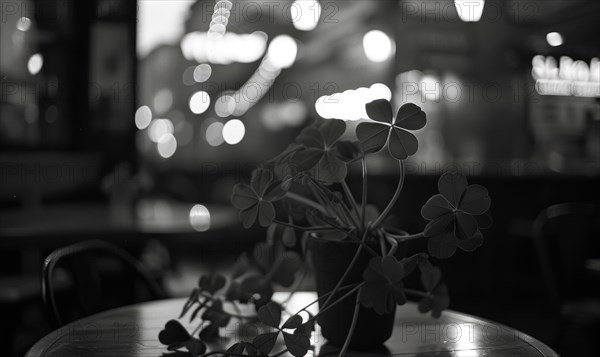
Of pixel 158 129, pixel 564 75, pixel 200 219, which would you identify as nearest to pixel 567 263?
pixel 200 219

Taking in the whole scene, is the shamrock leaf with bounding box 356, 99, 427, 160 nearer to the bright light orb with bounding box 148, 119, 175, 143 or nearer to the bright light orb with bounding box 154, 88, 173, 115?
the bright light orb with bounding box 148, 119, 175, 143

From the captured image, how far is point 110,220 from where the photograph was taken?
2.72 meters

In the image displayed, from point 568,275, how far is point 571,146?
15.8 ft

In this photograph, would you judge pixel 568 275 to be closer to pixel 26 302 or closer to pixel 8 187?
pixel 26 302

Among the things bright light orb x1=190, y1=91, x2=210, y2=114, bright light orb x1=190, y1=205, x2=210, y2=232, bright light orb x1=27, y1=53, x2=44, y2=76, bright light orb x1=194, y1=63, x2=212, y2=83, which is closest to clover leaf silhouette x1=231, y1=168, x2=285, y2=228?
bright light orb x1=190, y1=205, x2=210, y2=232

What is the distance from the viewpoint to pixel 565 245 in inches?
99.3

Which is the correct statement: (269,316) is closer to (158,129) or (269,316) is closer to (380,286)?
(380,286)

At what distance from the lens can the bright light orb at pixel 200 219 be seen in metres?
2.59

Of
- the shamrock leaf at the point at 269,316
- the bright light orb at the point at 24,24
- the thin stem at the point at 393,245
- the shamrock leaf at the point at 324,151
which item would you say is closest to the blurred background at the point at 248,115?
the bright light orb at the point at 24,24

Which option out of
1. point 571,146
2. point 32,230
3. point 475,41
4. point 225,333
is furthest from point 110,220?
point 571,146

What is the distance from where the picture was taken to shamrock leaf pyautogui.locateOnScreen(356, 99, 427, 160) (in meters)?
0.92

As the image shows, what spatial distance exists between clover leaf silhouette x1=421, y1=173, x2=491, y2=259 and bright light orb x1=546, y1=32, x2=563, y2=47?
245 inches

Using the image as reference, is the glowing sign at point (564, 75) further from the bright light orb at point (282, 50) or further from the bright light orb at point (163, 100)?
the bright light orb at point (163, 100)

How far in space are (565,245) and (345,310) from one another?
6.11 feet
